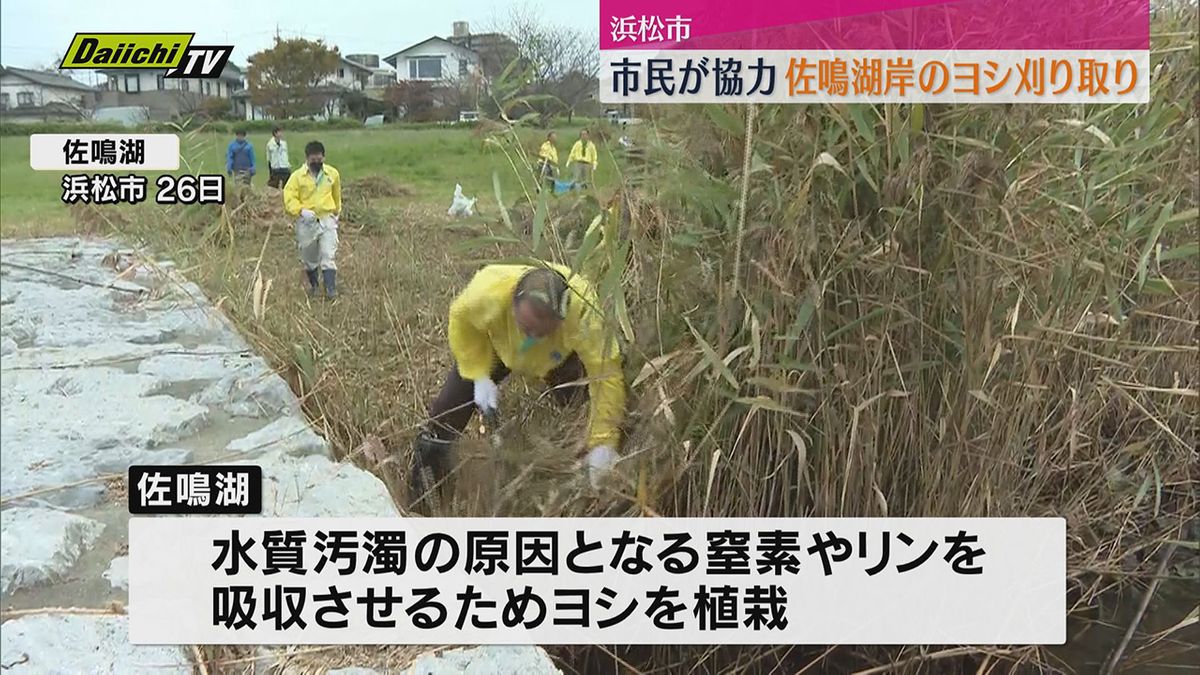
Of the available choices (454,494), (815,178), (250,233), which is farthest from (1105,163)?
(250,233)

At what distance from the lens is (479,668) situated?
4.35ft

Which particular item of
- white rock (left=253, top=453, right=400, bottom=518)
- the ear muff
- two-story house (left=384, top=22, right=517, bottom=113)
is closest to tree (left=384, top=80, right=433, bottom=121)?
two-story house (left=384, top=22, right=517, bottom=113)

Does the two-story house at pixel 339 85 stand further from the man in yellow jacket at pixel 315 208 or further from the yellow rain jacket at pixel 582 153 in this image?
the yellow rain jacket at pixel 582 153

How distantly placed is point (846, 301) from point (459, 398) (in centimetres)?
64

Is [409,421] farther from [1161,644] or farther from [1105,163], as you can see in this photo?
[1161,644]

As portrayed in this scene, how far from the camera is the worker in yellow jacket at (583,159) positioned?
1.35 meters

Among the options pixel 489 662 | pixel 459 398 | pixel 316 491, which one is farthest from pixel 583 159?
pixel 489 662

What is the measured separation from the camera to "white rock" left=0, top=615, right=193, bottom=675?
50.5 inches

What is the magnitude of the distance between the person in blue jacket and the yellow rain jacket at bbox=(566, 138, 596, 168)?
0.49 meters

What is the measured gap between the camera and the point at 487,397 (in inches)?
57.3

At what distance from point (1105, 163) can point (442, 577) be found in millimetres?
1188

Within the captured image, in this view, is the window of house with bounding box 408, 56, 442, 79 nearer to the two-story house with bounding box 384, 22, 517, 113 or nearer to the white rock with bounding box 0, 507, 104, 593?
the two-story house with bounding box 384, 22, 517, 113

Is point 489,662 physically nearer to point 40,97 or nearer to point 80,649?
point 80,649
